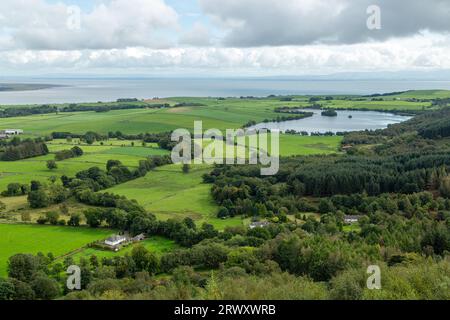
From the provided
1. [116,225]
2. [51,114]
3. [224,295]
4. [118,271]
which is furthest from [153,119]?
[224,295]

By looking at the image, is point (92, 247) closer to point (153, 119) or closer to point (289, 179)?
point (289, 179)

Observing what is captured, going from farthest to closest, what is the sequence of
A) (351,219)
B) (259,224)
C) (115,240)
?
(351,219), (259,224), (115,240)

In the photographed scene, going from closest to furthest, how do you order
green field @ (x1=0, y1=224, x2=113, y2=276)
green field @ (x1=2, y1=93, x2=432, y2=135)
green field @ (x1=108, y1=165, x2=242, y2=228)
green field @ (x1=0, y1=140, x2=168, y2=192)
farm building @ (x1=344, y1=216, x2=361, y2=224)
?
green field @ (x1=0, y1=224, x2=113, y2=276) < farm building @ (x1=344, y1=216, x2=361, y2=224) < green field @ (x1=108, y1=165, x2=242, y2=228) < green field @ (x1=0, y1=140, x2=168, y2=192) < green field @ (x1=2, y1=93, x2=432, y2=135)

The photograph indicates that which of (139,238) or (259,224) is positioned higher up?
(259,224)

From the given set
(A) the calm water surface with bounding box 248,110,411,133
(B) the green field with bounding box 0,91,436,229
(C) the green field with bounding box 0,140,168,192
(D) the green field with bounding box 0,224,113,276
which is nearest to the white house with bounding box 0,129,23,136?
(B) the green field with bounding box 0,91,436,229

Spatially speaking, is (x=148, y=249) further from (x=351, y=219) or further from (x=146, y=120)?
(x=146, y=120)

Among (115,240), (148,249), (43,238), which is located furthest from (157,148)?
(148,249)

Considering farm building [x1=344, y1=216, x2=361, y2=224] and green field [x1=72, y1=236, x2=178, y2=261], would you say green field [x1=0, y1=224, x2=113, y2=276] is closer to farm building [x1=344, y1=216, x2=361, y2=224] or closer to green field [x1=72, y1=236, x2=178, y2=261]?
green field [x1=72, y1=236, x2=178, y2=261]
